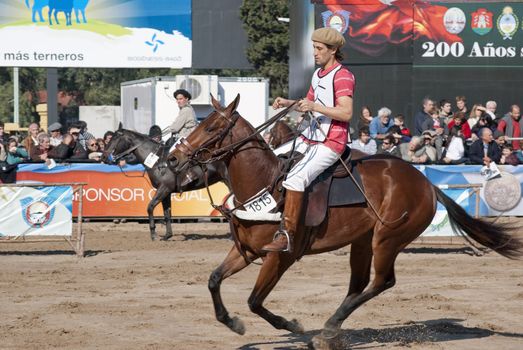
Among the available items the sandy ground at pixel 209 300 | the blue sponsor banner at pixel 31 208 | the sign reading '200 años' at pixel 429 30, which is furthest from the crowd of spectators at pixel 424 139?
the blue sponsor banner at pixel 31 208

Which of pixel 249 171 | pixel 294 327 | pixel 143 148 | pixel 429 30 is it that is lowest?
pixel 294 327

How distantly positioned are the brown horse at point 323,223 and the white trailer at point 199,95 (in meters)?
17.9

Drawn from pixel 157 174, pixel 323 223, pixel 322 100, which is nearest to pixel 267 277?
pixel 323 223

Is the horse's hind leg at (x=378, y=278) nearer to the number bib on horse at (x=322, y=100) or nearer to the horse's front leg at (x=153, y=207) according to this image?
the number bib on horse at (x=322, y=100)

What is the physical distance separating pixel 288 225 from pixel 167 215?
10020mm

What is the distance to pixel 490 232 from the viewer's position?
10.4 metres

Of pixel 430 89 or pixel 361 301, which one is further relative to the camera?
pixel 430 89

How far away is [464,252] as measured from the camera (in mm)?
17062

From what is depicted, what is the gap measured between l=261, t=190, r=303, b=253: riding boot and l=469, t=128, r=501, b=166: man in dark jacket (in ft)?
36.5

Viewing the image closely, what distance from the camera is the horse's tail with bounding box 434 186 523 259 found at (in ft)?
34.1

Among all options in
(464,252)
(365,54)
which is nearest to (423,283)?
(464,252)

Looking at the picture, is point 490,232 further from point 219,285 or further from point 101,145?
point 101,145

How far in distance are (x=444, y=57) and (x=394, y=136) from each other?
3.76 m

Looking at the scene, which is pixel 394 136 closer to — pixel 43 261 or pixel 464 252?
pixel 464 252
